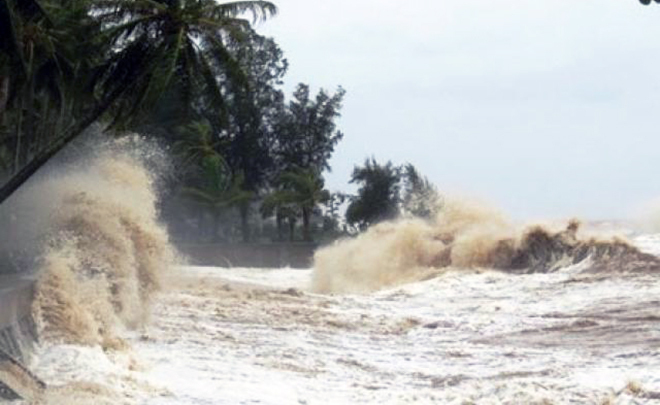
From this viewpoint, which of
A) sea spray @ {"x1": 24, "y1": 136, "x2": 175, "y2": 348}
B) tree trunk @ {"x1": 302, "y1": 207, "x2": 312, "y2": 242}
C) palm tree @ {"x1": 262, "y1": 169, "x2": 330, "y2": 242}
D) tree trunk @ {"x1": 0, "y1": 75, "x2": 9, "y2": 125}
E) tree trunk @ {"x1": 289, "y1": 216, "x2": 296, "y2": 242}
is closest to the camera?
sea spray @ {"x1": 24, "y1": 136, "x2": 175, "y2": 348}

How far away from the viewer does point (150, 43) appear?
21.9 m

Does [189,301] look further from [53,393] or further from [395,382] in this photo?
[53,393]

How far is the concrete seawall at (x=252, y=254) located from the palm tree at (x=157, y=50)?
24609mm

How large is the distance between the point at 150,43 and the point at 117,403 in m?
12.7

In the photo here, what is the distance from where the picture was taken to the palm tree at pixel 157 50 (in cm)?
2141

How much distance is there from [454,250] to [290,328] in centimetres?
1885

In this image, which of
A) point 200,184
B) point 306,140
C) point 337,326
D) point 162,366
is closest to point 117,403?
point 162,366

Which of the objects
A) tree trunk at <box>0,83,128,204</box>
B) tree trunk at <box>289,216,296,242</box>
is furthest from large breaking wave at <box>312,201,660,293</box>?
tree trunk at <box>289,216,296,242</box>

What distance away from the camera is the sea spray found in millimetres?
13602

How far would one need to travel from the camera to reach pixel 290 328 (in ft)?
57.3

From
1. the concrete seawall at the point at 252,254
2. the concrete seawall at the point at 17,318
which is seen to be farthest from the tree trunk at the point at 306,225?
the concrete seawall at the point at 17,318

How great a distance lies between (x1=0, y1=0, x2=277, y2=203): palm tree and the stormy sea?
1468mm

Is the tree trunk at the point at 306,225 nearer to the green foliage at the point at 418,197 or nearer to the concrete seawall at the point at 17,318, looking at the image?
the green foliage at the point at 418,197

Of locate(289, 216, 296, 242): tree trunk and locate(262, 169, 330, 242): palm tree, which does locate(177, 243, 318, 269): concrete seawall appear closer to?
locate(262, 169, 330, 242): palm tree
